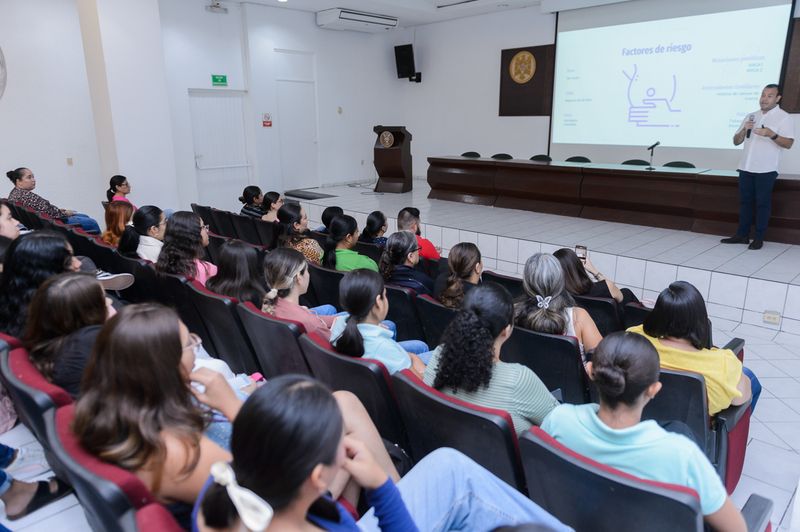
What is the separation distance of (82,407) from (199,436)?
25 cm

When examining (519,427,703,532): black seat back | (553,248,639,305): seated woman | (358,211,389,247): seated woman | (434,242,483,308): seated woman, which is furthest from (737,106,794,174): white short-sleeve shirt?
(519,427,703,532): black seat back

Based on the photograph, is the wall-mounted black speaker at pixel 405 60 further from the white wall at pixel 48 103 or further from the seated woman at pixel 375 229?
the seated woman at pixel 375 229

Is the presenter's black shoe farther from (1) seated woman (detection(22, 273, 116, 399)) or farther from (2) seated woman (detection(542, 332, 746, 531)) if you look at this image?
(1) seated woman (detection(22, 273, 116, 399))

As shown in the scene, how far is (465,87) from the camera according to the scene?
10078mm

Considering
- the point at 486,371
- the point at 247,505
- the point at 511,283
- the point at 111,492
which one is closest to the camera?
the point at 247,505

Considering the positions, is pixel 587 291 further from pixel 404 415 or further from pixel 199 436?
pixel 199 436

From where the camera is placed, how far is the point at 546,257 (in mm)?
2312

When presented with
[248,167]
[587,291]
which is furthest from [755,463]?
[248,167]

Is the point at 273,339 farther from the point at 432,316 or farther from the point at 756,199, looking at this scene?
the point at 756,199

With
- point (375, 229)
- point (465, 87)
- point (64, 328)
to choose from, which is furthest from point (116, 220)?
point (465, 87)

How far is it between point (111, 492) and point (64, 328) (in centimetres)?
87

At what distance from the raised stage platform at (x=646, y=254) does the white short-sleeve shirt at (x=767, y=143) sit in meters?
0.78

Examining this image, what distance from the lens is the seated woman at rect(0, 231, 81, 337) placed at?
2047 mm

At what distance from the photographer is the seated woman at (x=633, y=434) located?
4.03 ft
